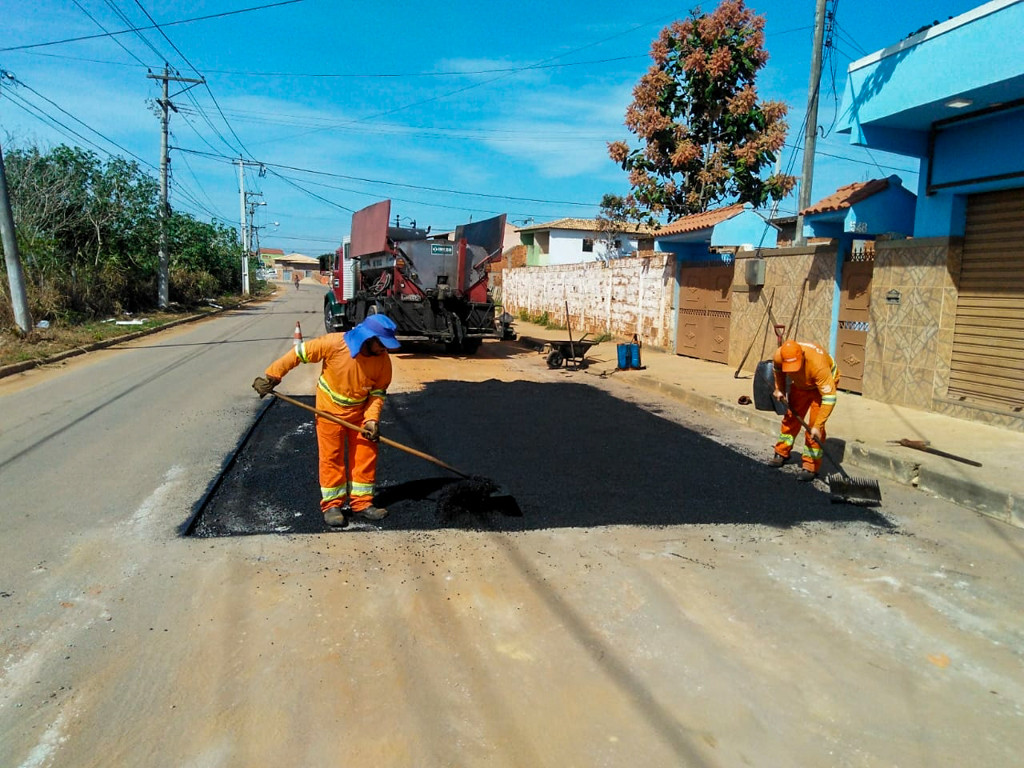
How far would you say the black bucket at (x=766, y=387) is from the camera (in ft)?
20.5

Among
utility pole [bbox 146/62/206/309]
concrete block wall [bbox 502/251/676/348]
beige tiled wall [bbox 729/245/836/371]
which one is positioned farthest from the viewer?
utility pole [bbox 146/62/206/309]

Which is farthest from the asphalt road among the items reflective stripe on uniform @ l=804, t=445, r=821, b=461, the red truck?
the red truck

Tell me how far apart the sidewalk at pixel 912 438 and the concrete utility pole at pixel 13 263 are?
12.3 m

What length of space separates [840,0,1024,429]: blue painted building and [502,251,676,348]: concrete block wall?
6.35 m

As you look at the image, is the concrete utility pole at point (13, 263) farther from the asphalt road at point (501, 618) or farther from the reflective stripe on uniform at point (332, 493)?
the reflective stripe on uniform at point (332, 493)

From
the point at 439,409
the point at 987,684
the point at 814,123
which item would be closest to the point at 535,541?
the point at 987,684

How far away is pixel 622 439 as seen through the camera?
7.23 m

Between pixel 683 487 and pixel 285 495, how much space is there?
3.07 meters

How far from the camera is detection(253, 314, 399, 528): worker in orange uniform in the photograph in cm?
459

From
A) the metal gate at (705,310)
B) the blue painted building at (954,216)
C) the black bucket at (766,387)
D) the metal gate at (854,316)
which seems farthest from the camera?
the metal gate at (705,310)

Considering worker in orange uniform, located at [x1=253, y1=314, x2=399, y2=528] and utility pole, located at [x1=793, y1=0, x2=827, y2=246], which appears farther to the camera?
utility pole, located at [x1=793, y1=0, x2=827, y2=246]

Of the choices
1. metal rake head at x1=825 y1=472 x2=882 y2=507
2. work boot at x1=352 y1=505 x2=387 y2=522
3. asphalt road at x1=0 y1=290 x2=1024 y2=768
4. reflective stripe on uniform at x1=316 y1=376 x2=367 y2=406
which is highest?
reflective stripe on uniform at x1=316 y1=376 x2=367 y2=406

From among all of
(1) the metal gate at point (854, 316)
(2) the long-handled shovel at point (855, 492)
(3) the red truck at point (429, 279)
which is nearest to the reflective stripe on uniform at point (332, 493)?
(2) the long-handled shovel at point (855, 492)

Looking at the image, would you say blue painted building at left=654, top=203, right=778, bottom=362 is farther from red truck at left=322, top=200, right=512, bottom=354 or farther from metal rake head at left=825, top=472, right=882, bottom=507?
metal rake head at left=825, top=472, right=882, bottom=507
